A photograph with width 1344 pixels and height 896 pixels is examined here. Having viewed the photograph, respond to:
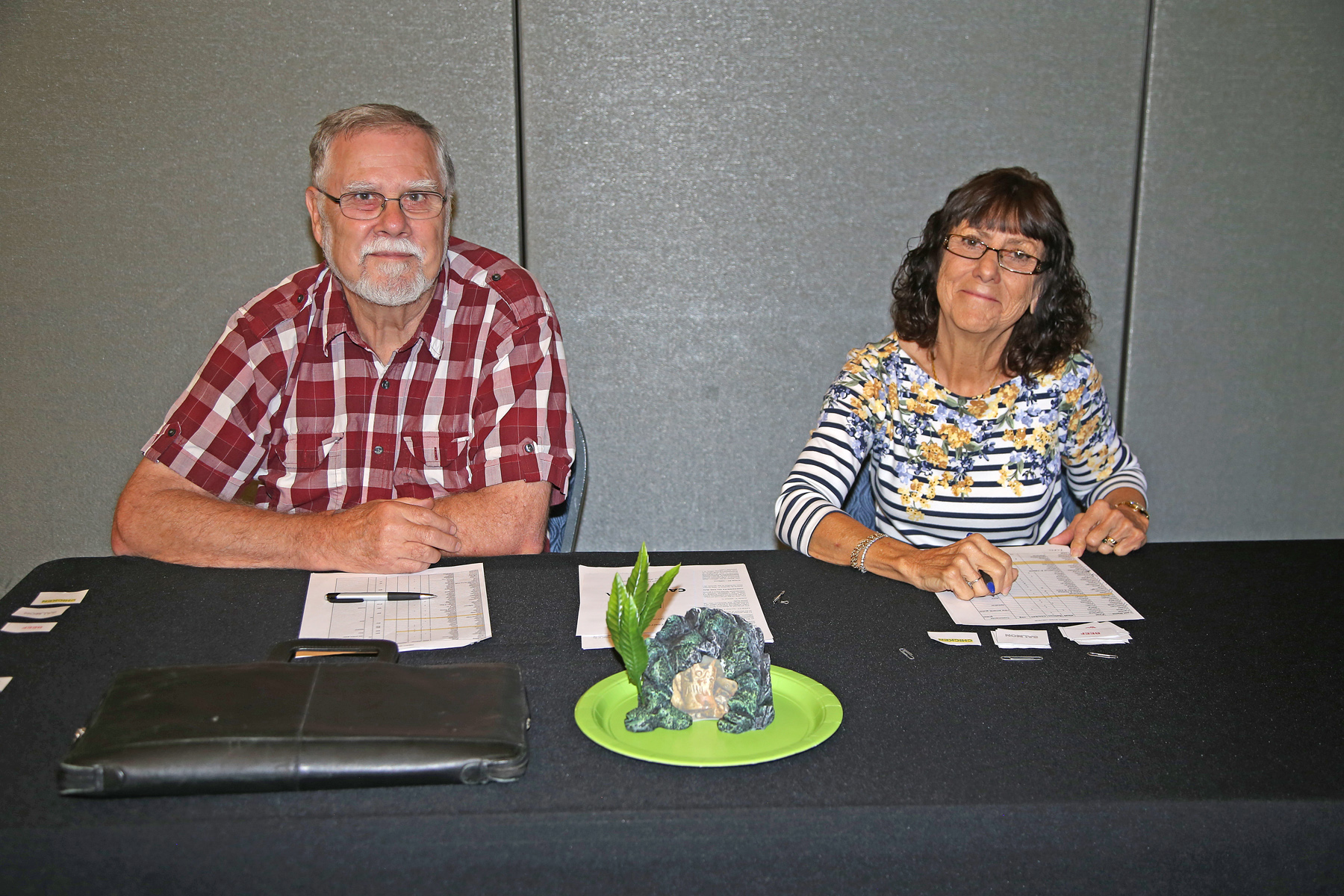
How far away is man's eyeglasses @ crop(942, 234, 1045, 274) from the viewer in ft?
6.43

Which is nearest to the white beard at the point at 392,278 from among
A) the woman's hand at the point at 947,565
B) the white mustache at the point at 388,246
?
the white mustache at the point at 388,246

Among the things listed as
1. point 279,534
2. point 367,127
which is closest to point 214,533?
point 279,534

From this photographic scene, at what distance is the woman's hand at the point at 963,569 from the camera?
58.7 inches

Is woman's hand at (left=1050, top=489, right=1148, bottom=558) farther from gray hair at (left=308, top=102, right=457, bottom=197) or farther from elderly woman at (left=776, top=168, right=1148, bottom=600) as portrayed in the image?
gray hair at (left=308, top=102, right=457, bottom=197)

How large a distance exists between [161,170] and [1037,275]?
2.19m

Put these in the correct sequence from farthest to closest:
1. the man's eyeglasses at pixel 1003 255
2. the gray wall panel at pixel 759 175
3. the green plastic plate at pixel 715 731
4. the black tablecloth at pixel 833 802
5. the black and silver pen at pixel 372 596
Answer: the gray wall panel at pixel 759 175
the man's eyeglasses at pixel 1003 255
the black and silver pen at pixel 372 596
the green plastic plate at pixel 715 731
the black tablecloth at pixel 833 802

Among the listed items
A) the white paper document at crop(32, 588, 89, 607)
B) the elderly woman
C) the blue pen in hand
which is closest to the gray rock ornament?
the blue pen in hand

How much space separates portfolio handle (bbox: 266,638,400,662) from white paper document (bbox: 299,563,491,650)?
0.12 ft

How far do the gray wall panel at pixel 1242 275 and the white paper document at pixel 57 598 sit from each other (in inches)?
106

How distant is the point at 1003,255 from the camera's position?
1.96 m

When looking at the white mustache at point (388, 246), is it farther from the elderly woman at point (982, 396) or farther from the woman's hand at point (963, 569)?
the woman's hand at point (963, 569)

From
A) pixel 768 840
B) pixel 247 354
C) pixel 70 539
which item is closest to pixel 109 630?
pixel 247 354

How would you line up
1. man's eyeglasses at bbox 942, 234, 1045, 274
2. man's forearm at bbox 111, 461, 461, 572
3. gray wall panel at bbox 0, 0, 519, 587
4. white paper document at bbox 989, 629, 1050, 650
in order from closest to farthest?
white paper document at bbox 989, 629, 1050, 650 < man's forearm at bbox 111, 461, 461, 572 < man's eyeglasses at bbox 942, 234, 1045, 274 < gray wall panel at bbox 0, 0, 519, 587

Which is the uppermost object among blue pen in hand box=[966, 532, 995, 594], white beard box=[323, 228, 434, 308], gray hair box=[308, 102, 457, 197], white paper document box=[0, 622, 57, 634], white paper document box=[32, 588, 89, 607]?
gray hair box=[308, 102, 457, 197]
